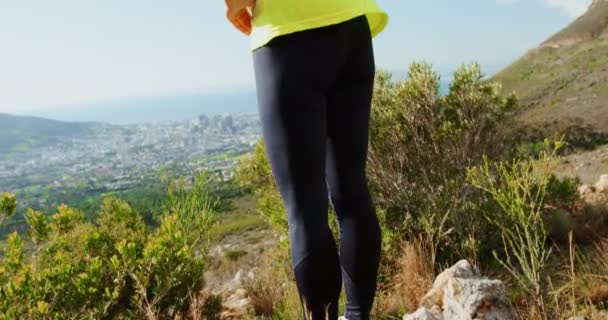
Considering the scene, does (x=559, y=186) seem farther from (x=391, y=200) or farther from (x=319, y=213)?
(x=319, y=213)

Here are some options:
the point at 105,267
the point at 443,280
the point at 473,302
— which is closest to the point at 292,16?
the point at 473,302

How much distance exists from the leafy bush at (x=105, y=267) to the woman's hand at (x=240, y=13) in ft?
3.62

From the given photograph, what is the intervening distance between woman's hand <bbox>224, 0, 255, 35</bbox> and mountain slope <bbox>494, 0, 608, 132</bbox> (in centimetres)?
A: 1859

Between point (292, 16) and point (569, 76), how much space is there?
46.8 meters

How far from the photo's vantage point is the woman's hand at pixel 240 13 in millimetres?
1395

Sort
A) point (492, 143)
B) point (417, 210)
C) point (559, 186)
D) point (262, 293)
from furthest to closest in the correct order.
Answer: point (559, 186) → point (492, 143) → point (417, 210) → point (262, 293)

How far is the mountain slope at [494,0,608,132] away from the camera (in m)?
28.6

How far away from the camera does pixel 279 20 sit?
1347 millimetres

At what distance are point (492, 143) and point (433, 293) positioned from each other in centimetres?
232

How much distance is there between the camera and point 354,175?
1.59 meters

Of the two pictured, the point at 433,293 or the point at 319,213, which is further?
the point at 433,293

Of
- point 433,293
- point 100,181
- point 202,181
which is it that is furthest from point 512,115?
point 100,181

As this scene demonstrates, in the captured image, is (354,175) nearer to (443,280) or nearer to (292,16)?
(292,16)

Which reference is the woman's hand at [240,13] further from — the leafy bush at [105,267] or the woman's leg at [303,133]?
the leafy bush at [105,267]
